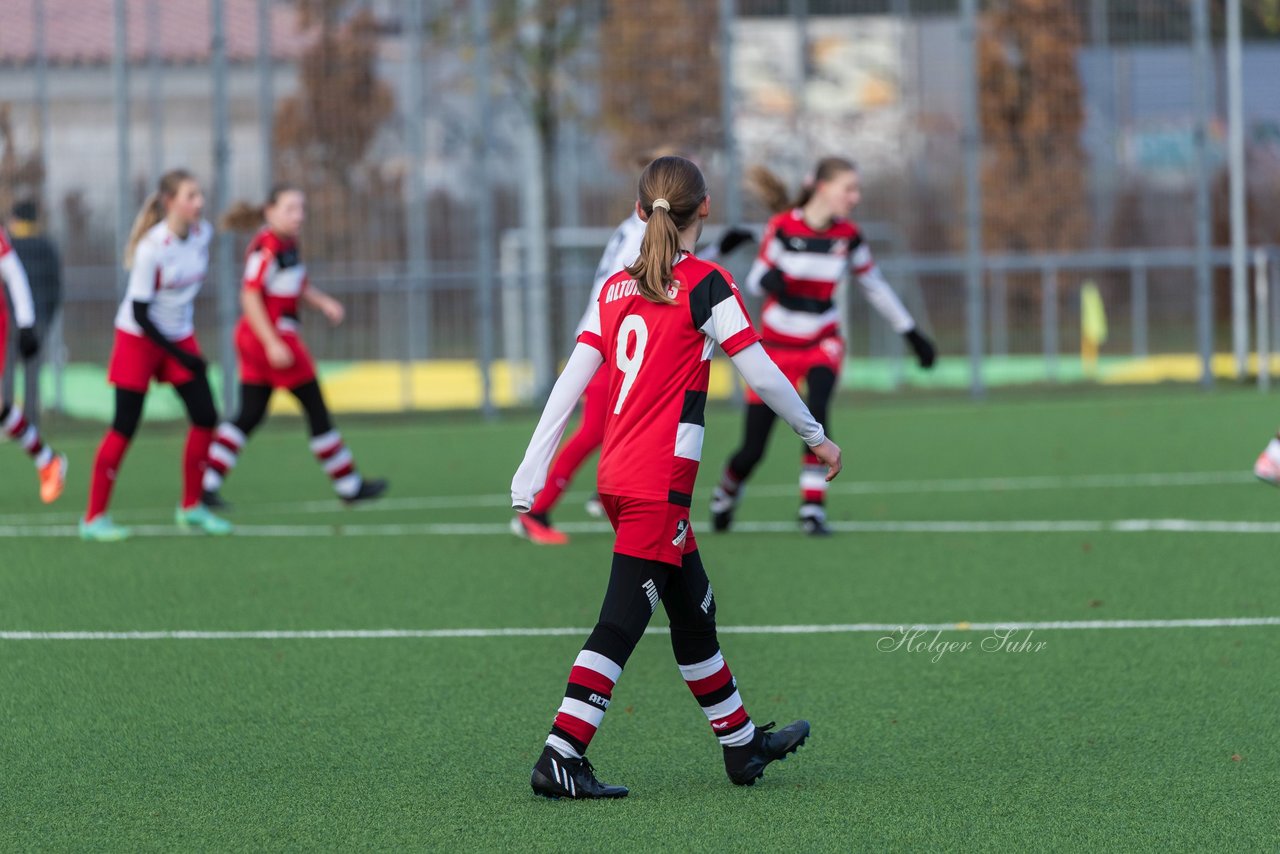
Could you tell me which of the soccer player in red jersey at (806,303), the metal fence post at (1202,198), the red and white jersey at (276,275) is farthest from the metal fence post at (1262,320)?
the red and white jersey at (276,275)

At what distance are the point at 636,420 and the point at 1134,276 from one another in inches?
718

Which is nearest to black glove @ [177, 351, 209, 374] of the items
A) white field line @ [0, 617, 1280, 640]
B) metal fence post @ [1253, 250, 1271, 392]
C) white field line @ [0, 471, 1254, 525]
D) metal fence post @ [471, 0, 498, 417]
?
white field line @ [0, 471, 1254, 525]

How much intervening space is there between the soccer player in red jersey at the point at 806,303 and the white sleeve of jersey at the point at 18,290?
380cm

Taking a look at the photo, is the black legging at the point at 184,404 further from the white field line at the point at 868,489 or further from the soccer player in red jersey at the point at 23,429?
the white field line at the point at 868,489

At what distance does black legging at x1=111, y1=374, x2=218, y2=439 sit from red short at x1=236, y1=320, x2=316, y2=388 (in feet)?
2.05

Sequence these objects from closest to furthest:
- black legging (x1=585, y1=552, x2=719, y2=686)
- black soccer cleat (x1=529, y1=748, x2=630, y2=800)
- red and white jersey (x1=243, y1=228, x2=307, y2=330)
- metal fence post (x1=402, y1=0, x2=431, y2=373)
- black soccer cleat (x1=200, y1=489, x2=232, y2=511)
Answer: black soccer cleat (x1=529, y1=748, x2=630, y2=800) < black legging (x1=585, y1=552, x2=719, y2=686) < red and white jersey (x1=243, y1=228, x2=307, y2=330) < black soccer cleat (x1=200, y1=489, x2=232, y2=511) < metal fence post (x1=402, y1=0, x2=431, y2=373)

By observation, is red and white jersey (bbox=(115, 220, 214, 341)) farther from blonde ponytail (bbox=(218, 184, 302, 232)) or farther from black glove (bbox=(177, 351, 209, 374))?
blonde ponytail (bbox=(218, 184, 302, 232))

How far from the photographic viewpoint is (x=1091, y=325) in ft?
73.2

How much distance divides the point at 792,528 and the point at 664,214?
18.9 ft

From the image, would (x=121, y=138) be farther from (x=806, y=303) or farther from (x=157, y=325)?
(x=806, y=303)

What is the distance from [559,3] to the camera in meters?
20.4

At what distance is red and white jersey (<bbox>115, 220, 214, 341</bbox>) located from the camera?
390 inches

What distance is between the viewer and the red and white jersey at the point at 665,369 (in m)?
4.82

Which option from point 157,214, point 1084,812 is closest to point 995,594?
point 1084,812
